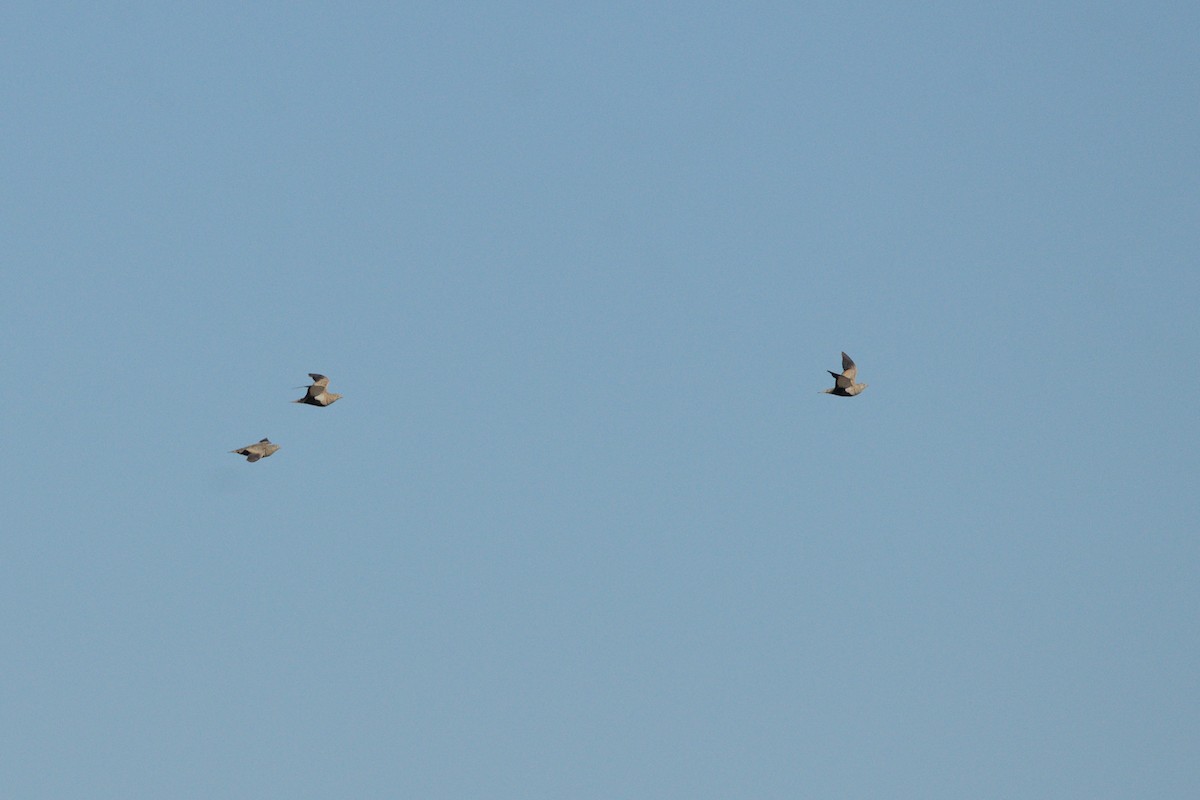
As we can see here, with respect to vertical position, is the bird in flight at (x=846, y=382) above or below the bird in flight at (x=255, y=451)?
above

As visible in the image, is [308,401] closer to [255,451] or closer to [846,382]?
[255,451]

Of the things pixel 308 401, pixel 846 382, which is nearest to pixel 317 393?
pixel 308 401

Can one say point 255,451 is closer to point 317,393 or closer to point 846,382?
point 317,393

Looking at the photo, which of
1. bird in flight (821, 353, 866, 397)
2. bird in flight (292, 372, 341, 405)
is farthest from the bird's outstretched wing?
bird in flight (292, 372, 341, 405)

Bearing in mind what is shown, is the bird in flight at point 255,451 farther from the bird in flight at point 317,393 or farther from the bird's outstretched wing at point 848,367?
the bird's outstretched wing at point 848,367

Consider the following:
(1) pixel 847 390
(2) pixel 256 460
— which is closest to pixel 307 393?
(2) pixel 256 460

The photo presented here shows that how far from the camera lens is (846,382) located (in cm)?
13312

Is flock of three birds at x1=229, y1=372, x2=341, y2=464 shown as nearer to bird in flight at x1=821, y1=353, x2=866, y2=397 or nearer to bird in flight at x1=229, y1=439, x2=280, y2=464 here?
bird in flight at x1=229, y1=439, x2=280, y2=464

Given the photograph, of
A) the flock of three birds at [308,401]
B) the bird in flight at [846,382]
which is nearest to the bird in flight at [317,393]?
the flock of three birds at [308,401]

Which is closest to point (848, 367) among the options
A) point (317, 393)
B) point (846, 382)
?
point (846, 382)

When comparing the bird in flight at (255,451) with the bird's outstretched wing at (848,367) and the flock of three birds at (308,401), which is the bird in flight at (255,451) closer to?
the flock of three birds at (308,401)

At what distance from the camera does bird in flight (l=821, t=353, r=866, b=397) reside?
133 metres

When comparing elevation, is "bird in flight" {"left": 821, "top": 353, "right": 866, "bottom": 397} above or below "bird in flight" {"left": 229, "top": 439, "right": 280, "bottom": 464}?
above

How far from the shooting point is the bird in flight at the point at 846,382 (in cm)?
13288
